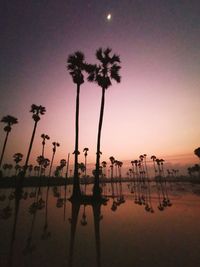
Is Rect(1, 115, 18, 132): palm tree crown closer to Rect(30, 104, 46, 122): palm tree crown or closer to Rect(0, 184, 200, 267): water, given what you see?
Rect(30, 104, 46, 122): palm tree crown

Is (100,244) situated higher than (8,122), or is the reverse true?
(8,122)

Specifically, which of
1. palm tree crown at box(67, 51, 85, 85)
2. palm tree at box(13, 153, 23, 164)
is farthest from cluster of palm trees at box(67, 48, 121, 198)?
palm tree at box(13, 153, 23, 164)

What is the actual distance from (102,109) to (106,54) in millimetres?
8344

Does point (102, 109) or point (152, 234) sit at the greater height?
point (102, 109)

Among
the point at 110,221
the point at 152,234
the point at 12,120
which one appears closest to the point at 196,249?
the point at 152,234

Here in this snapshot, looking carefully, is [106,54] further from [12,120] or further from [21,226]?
[12,120]

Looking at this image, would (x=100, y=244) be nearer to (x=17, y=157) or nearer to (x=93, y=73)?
(x=93, y=73)

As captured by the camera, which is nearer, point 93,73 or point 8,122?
point 93,73

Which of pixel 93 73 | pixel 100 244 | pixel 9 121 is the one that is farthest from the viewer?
pixel 9 121

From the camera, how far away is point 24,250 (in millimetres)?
6664

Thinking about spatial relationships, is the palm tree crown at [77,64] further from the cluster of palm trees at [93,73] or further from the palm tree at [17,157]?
the palm tree at [17,157]

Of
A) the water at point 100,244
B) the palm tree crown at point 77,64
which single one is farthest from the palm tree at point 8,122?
the water at point 100,244

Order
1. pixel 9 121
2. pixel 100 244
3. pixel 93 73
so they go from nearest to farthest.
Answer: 1. pixel 100 244
2. pixel 93 73
3. pixel 9 121

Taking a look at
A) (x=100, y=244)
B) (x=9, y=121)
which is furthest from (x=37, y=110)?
(x=100, y=244)
